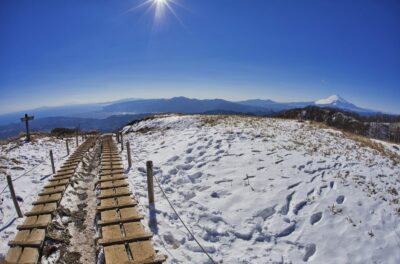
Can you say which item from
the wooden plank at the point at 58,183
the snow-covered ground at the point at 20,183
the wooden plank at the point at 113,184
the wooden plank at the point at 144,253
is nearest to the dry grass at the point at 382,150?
the wooden plank at the point at 144,253

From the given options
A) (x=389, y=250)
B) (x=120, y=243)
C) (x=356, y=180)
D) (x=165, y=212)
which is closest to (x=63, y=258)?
(x=120, y=243)

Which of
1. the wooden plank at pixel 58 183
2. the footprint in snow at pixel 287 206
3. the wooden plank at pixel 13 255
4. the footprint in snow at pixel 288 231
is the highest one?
the footprint in snow at pixel 287 206

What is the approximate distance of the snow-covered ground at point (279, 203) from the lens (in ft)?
23.0

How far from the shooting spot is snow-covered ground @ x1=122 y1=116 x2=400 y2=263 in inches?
276

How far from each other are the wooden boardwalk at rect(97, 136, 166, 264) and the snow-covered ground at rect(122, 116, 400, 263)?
576 mm

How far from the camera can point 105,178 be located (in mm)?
12469

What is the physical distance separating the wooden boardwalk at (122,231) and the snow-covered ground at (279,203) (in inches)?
22.7

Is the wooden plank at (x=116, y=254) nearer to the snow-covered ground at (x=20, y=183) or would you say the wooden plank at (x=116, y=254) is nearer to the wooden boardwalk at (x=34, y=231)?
the wooden boardwalk at (x=34, y=231)

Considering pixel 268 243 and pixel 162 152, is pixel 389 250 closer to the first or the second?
pixel 268 243

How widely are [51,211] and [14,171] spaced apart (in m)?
10.4

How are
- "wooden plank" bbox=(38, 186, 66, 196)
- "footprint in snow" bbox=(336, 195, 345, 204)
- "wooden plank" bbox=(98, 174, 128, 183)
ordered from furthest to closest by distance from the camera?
"wooden plank" bbox=(98, 174, 128, 183), "wooden plank" bbox=(38, 186, 66, 196), "footprint in snow" bbox=(336, 195, 345, 204)

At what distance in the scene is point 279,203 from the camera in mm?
9109

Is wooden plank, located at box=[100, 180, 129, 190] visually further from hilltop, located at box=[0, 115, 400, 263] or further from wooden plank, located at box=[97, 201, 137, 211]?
wooden plank, located at box=[97, 201, 137, 211]

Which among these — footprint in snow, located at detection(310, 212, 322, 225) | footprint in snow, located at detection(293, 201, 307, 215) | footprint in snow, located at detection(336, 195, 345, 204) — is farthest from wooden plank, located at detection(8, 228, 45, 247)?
footprint in snow, located at detection(336, 195, 345, 204)
